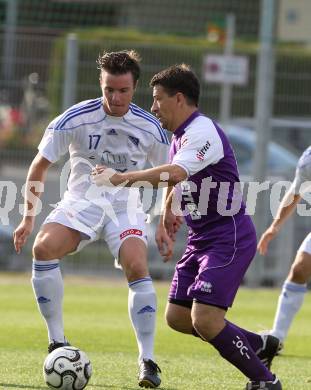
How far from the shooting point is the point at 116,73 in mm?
8336

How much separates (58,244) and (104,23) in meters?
12.0

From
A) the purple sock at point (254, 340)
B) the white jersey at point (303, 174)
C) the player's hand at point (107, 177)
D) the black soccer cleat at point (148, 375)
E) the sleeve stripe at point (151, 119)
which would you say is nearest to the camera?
the player's hand at point (107, 177)

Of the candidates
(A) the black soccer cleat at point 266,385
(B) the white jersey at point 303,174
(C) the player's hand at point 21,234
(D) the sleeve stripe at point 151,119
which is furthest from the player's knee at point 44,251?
(B) the white jersey at point 303,174

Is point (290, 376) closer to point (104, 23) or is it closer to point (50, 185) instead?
point (50, 185)

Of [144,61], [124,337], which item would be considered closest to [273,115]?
[144,61]

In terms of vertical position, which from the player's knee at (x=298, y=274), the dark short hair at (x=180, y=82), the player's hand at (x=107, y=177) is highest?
the dark short hair at (x=180, y=82)

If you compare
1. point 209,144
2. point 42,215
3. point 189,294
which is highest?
point 209,144

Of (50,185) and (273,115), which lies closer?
(50,185)

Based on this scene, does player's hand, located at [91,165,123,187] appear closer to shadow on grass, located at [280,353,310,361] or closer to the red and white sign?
shadow on grass, located at [280,353,310,361]

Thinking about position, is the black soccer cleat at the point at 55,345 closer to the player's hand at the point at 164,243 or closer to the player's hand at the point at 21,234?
the player's hand at the point at 21,234

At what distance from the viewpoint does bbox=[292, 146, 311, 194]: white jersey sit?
30.9 feet

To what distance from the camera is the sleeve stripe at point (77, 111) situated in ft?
28.2

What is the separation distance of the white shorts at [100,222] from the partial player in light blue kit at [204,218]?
0.65 meters

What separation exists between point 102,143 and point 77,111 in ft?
0.96
